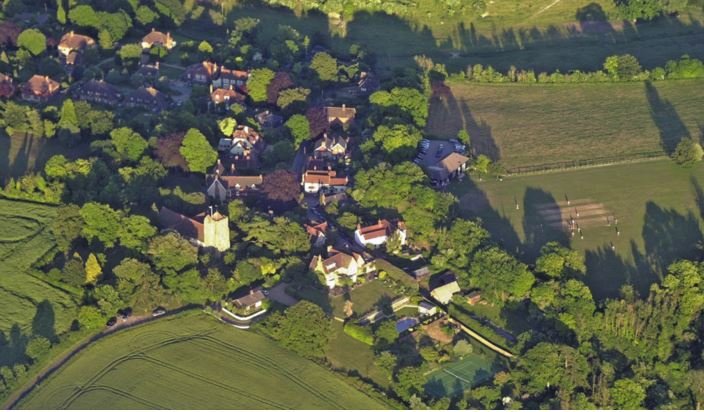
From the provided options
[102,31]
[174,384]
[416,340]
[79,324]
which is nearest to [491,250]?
[416,340]

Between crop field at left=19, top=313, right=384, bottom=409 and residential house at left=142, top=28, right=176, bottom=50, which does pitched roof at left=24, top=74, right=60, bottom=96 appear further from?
crop field at left=19, top=313, right=384, bottom=409

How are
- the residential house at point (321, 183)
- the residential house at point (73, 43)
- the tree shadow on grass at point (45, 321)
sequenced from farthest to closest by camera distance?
the residential house at point (73, 43) < the residential house at point (321, 183) < the tree shadow on grass at point (45, 321)

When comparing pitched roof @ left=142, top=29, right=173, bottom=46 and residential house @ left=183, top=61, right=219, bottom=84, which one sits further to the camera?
pitched roof @ left=142, top=29, right=173, bottom=46

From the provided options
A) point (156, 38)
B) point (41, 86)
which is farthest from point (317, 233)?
point (156, 38)

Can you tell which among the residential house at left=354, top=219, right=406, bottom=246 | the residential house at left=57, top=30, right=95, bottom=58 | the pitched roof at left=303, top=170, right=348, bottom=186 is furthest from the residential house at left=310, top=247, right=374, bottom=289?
the residential house at left=57, top=30, right=95, bottom=58

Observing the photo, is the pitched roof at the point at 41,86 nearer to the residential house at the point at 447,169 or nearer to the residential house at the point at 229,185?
the residential house at the point at 229,185

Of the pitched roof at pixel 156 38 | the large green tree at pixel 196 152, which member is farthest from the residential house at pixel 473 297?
the pitched roof at pixel 156 38

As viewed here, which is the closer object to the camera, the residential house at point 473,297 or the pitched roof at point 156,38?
the residential house at point 473,297

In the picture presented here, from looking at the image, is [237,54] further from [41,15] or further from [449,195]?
[449,195]
